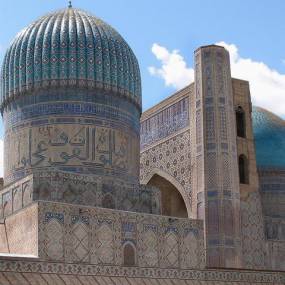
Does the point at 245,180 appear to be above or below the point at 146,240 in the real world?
above

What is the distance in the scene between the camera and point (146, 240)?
10.4 metres

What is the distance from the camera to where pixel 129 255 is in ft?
33.4

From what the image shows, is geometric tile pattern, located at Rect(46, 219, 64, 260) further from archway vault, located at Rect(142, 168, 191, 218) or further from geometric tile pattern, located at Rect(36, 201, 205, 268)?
archway vault, located at Rect(142, 168, 191, 218)

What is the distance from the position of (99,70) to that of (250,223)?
4.08 meters

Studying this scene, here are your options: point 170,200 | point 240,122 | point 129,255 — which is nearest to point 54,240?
point 129,255

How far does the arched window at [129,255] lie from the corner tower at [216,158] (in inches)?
99.7

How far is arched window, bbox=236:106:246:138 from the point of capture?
14.1 metres

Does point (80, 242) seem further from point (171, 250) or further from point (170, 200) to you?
point (170, 200)

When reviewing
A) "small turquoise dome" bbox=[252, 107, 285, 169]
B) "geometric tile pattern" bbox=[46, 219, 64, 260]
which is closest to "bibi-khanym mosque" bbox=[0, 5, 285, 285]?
"geometric tile pattern" bbox=[46, 219, 64, 260]

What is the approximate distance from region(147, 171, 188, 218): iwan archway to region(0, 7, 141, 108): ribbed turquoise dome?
3.22 meters

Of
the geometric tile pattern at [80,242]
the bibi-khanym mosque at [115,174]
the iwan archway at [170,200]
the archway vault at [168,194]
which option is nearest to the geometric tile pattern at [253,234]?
the bibi-khanym mosque at [115,174]

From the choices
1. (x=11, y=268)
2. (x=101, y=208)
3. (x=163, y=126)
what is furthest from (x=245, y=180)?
(x=11, y=268)

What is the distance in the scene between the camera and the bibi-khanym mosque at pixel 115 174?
9.75 meters

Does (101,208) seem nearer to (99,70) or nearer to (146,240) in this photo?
(146,240)
